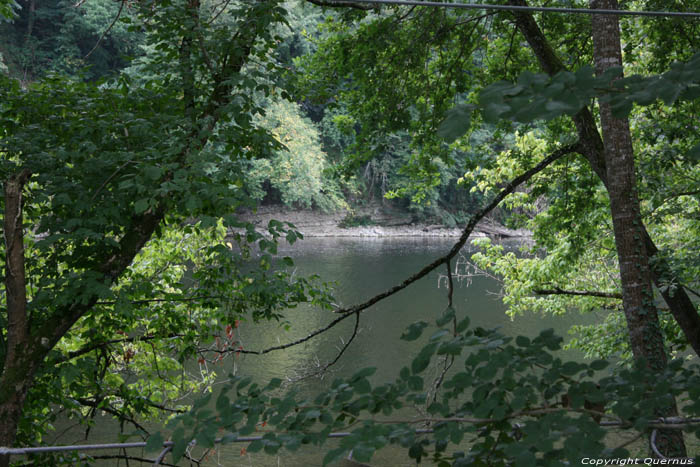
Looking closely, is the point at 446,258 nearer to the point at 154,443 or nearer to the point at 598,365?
the point at 598,365

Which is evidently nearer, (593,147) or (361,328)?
(593,147)

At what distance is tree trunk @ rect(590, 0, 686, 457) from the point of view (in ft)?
13.4

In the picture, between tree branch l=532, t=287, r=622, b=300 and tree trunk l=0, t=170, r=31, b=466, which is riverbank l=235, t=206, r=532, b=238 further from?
tree trunk l=0, t=170, r=31, b=466

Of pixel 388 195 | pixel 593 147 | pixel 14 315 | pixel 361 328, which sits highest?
pixel 593 147

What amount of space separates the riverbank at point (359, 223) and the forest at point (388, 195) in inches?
1163

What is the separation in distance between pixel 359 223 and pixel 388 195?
3254 centimetres

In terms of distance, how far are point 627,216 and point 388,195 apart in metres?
3.47

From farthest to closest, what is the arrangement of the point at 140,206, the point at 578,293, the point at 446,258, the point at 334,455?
the point at 578,293, the point at 446,258, the point at 140,206, the point at 334,455

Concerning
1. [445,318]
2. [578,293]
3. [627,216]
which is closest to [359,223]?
[578,293]

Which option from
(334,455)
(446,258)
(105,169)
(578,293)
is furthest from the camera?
(578,293)

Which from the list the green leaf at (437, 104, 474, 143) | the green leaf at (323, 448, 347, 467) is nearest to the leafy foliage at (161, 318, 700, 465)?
the green leaf at (323, 448, 347, 467)

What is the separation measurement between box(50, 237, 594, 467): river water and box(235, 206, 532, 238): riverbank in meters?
12.2

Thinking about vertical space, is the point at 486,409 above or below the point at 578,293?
above

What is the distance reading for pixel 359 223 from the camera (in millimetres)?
39875
